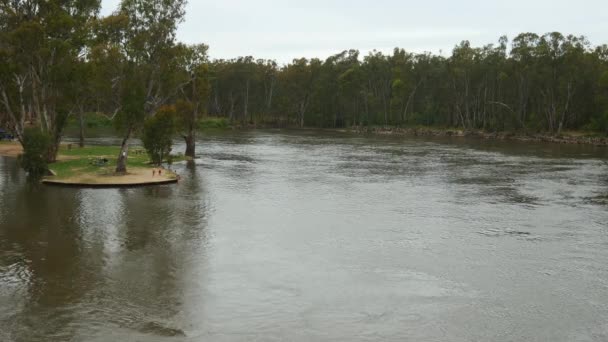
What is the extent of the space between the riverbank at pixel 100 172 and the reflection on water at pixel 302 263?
6.37 ft

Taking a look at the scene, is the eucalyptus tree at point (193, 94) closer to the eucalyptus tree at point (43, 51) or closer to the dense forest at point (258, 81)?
the dense forest at point (258, 81)

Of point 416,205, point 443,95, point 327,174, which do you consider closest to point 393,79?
point 443,95

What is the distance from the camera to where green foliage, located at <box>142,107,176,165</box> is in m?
42.4

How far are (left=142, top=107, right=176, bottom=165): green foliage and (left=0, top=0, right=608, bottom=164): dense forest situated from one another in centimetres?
120

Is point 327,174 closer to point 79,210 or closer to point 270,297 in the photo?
point 79,210

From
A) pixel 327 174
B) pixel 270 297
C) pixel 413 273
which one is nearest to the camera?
pixel 270 297

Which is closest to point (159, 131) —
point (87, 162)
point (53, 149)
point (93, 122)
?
point (87, 162)

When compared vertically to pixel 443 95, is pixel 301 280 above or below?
below

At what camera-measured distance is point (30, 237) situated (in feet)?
78.3

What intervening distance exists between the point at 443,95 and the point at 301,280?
118488mm

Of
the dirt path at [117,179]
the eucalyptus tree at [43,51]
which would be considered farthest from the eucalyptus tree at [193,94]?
the dirt path at [117,179]

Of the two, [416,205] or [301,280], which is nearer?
[301,280]

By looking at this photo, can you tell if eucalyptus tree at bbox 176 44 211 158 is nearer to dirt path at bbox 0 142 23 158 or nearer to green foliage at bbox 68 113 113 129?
dirt path at bbox 0 142 23 158

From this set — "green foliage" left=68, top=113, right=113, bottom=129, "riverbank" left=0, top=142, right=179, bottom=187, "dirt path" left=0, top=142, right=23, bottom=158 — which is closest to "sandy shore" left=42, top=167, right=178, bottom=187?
"riverbank" left=0, top=142, right=179, bottom=187
